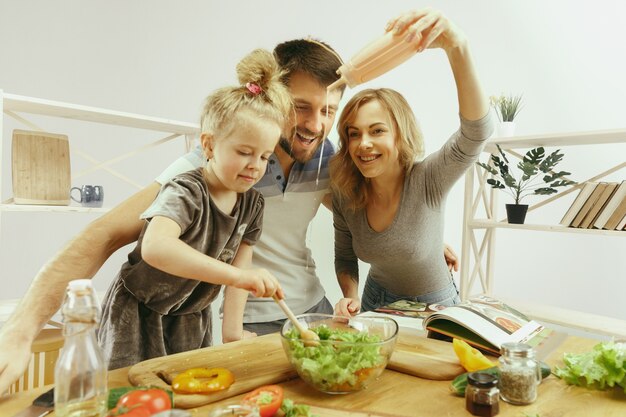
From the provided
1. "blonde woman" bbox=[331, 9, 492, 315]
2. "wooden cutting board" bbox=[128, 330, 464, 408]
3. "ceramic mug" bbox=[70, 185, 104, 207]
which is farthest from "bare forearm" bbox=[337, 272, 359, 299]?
"ceramic mug" bbox=[70, 185, 104, 207]

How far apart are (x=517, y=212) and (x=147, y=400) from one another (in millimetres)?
2176


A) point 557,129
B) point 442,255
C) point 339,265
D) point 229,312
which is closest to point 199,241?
point 229,312

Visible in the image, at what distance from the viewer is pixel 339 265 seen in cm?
203

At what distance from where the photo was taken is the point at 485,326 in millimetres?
1151

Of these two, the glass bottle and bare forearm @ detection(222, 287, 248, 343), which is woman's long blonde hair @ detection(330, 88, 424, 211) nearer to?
bare forearm @ detection(222, 287, 248, 343)

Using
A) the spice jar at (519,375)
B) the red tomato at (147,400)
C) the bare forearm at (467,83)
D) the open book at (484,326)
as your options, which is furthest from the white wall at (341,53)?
the red tomato at (147,400)

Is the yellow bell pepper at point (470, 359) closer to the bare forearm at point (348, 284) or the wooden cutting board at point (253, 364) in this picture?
the wooden cutting board at point (253, 364)

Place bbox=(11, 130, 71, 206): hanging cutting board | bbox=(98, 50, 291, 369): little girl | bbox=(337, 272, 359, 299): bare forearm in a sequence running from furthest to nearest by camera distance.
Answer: bbox=(11, 130, 71, 206): hanging cutting board → bbox=(337, 272, 359, 299): bare forearm → bbox=(98, 50, 291, 369): little girl

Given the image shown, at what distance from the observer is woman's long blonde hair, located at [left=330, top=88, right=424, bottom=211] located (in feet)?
5.73

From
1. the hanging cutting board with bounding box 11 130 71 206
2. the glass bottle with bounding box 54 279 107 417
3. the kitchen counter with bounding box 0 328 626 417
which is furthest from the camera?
the hanging cutting board with bounding box 11 130 71 206

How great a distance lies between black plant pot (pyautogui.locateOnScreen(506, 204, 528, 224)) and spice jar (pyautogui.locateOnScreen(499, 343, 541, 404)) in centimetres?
175

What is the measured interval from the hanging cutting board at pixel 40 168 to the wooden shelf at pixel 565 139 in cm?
202

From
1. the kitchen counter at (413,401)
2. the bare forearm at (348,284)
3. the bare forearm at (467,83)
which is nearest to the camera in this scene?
the kitchen counter at (413,401)

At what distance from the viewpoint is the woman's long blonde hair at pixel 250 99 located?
1.23 m
